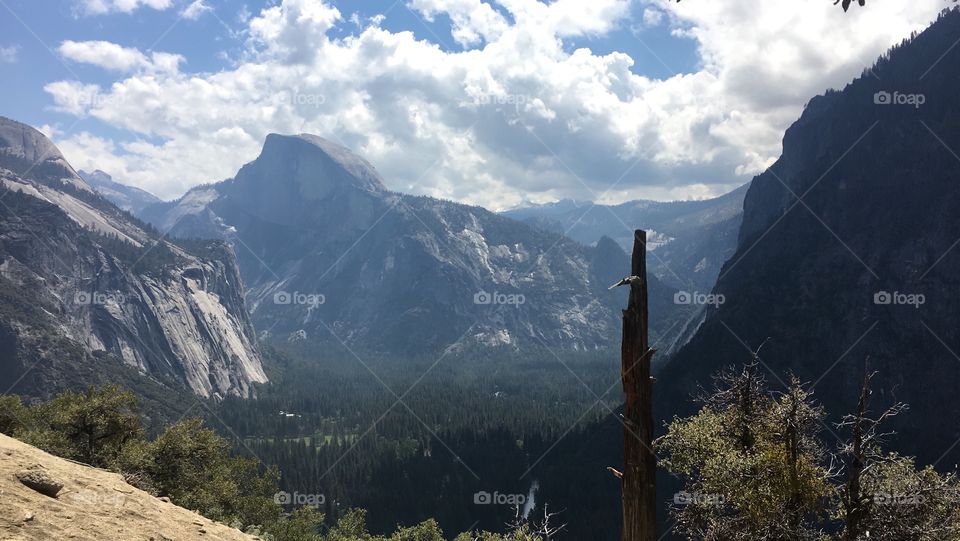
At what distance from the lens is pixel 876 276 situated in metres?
152

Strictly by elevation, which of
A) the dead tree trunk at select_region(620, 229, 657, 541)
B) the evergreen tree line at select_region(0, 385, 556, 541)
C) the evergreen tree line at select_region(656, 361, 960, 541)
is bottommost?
the evergreen tree line at select_region(0, 385, 556, 541)

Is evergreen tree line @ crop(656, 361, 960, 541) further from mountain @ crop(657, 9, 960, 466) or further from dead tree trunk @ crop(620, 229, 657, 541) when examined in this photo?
mountain @ crop(657, 9, 960, 466)

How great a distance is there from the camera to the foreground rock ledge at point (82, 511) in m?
11.8

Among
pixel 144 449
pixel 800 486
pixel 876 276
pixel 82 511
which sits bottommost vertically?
pixel 144 449

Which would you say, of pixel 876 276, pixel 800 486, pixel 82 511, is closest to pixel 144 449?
pixel 82 511

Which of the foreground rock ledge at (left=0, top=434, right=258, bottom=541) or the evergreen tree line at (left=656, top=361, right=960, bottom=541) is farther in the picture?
the evergreen tree line at (left=656, top=361, right=960, bottom=541)

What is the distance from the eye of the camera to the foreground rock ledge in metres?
11.8

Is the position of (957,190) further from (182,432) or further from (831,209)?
(182,432)

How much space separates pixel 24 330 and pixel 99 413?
171063 millimetres

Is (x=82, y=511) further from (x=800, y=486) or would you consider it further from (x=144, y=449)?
(x=144, y=449)

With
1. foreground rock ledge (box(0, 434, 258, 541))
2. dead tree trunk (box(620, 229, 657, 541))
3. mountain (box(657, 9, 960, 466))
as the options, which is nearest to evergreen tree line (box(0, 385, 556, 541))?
foreground rock ledge (box(0, 434, 258, 541))

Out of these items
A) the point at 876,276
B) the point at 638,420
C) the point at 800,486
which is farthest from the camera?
the point at 876,276

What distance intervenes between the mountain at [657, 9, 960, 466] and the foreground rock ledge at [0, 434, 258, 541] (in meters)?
131

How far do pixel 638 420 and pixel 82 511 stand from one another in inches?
533
